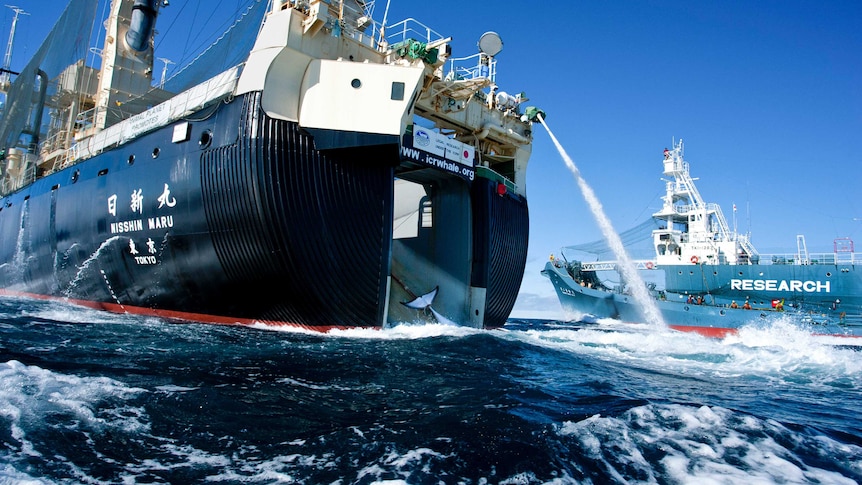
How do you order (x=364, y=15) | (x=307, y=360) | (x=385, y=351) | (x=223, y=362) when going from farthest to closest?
(x=364, y=15), (x=385, y=351), (x=307, y=360), (x=223, y=362)

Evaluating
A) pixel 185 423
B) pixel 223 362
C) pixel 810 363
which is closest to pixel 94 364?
pixel 223 362

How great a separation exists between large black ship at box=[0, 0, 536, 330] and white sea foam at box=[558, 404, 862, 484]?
9426 millimetres

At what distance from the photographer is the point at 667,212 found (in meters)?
39.3

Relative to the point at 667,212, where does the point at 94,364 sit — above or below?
below

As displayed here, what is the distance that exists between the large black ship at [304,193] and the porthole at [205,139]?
0.21 ft

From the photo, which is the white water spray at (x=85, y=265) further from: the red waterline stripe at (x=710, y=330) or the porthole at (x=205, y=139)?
the red waterline stripe at (x=710, y=330)

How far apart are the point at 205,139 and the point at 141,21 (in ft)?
42.4

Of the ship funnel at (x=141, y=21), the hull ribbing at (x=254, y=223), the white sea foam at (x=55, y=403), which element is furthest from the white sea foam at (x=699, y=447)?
the ship funnel at (x=141, y=21)

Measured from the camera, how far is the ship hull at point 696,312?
1096 inches

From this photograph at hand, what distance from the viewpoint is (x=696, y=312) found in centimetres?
3045

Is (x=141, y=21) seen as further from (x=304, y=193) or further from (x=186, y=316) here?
(x=304, y=193)

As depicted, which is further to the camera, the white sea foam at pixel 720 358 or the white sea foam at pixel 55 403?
the white sea foam at pixel 720 358

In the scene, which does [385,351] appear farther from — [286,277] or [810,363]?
[810,363]

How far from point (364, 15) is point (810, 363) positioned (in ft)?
55.7
